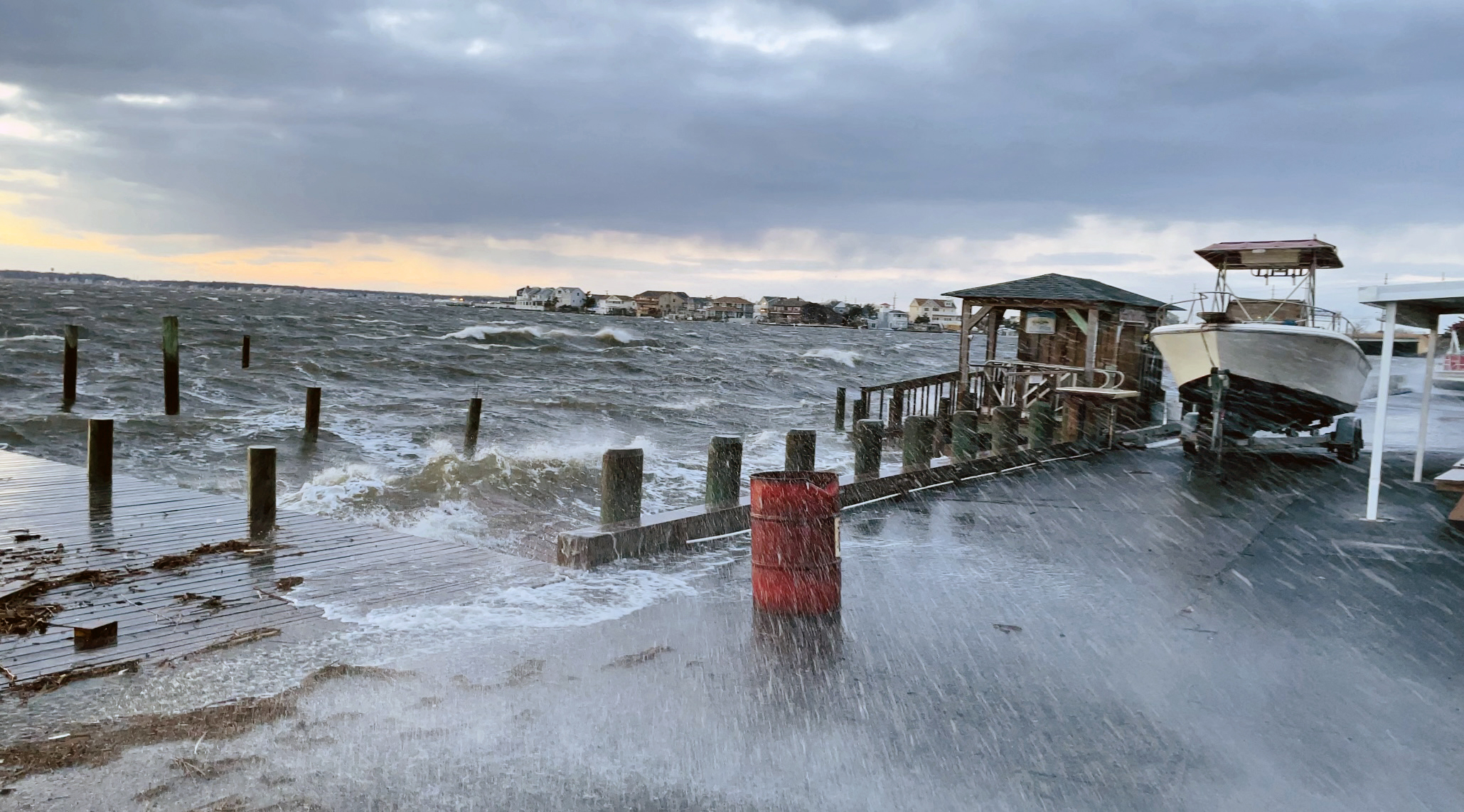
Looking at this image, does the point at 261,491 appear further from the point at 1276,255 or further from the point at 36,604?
the point at 1276,255

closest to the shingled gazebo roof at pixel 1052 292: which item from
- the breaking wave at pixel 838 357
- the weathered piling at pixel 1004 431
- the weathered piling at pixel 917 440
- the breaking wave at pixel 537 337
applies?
the weathered piling at pixel 1004 431

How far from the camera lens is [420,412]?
27.9 metres

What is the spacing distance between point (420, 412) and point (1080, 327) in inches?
703

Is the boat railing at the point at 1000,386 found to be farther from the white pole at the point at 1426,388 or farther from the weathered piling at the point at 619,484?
the weathered piling at the point at 619,484

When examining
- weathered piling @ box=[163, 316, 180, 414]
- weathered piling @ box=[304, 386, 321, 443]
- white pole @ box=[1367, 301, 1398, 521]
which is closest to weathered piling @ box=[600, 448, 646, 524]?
white pole @ box=[1367, 301, 1398, 521]

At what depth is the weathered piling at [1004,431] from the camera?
14586 millimetres

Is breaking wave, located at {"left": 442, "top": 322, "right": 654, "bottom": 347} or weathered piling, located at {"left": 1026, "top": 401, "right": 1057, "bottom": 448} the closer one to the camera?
weathered piling, located at {"left": 1026, "top": 401, "right": 1057, "bottom": 448}

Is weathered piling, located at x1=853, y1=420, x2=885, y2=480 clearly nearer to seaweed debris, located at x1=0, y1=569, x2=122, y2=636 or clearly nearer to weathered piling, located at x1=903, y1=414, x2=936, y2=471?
weathered piling, located at x1=903, y1=414, x2=936, y2=471

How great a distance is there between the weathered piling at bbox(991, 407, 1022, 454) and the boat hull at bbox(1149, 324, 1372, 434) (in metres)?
4.78

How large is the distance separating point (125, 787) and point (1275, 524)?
10367 mm

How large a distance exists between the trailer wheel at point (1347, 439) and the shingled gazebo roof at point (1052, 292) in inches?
229

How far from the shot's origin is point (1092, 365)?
22125 millimetres

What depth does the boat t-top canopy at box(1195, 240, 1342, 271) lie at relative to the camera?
58.5 ft

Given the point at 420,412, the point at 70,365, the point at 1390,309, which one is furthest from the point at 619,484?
the point at 70,365
